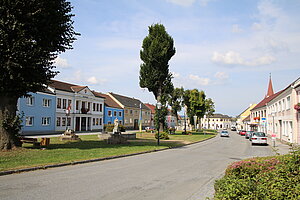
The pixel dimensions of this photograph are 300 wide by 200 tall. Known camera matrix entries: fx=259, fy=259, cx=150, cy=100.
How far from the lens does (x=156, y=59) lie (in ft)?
132

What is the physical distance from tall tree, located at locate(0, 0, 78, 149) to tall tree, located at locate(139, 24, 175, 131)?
24331mm

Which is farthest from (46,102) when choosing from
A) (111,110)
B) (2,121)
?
(2,121)

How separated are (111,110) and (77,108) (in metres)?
14.7

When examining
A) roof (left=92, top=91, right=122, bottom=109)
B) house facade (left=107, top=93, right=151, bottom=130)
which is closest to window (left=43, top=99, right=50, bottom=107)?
roof (left=92, top=91, right=122, bottom=109)

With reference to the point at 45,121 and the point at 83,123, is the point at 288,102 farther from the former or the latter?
the point at 83,123

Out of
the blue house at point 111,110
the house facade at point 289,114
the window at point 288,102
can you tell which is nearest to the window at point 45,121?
the blue house at point 111,110

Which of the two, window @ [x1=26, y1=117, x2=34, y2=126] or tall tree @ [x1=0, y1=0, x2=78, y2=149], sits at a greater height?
tall tree @ [x1=0, y1=0, x2=78, y2=149]

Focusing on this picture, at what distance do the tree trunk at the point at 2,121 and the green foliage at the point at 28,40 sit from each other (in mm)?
789

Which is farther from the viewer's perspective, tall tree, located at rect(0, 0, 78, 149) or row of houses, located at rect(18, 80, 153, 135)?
row of houses, located at rect(18, 80, 153, 135)

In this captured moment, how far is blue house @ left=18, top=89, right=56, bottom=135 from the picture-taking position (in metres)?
36.0

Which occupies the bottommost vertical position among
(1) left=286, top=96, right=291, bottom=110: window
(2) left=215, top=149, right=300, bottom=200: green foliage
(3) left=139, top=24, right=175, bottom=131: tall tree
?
(2) left=215, top=149, right=300, bottom=200: green foliage

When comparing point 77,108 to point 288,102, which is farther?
point 77,108

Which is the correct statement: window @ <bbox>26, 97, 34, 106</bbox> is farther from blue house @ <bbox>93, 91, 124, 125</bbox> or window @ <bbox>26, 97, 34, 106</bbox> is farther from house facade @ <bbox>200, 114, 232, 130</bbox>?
house facade @ <bbox>200, 114, 232, 130</bbox>

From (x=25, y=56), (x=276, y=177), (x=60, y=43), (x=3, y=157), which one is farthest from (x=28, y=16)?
(x=276, y=177)
